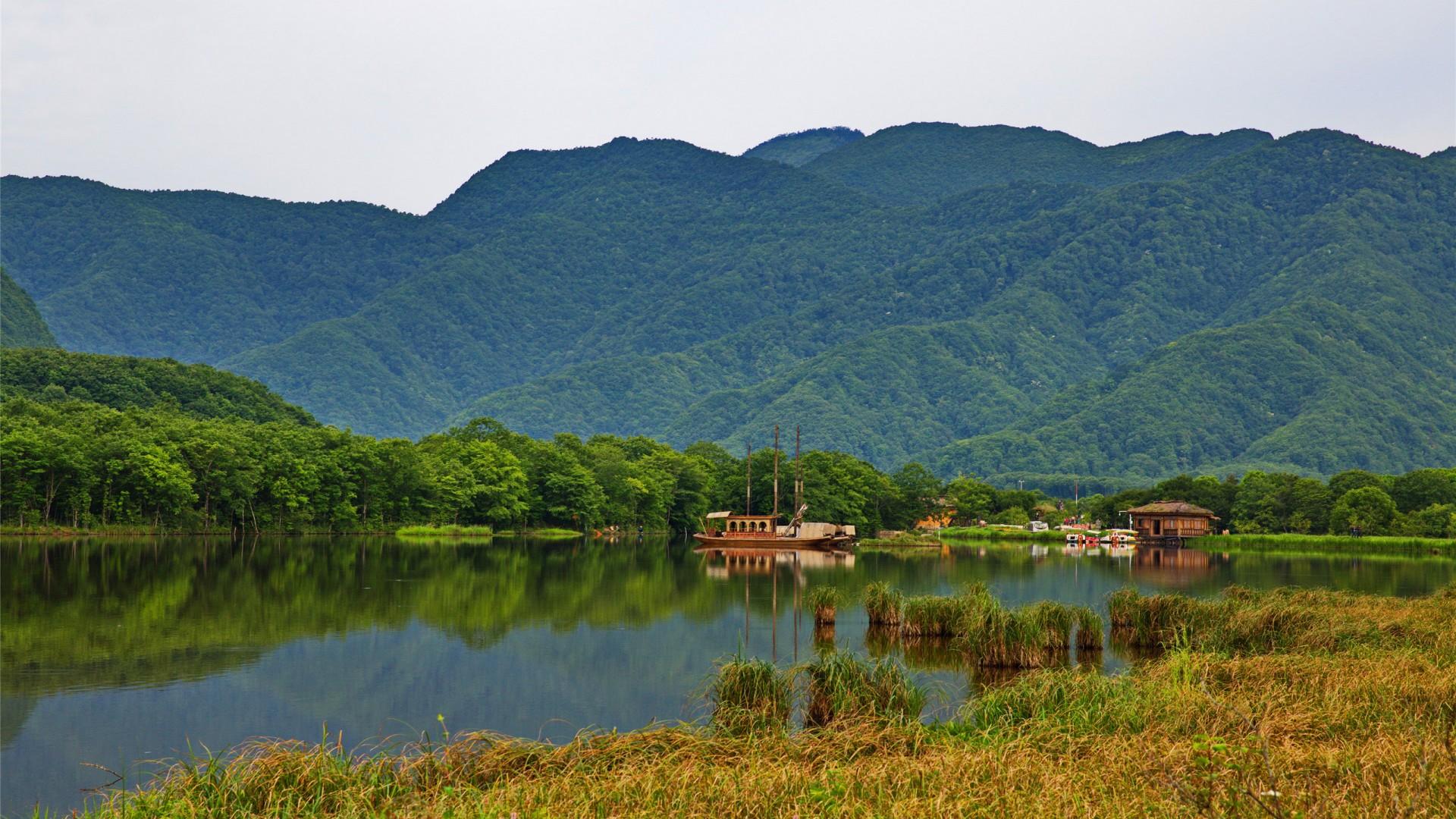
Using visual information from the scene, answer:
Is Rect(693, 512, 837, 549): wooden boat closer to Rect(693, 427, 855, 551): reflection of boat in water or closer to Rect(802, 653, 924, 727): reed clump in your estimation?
Rect(693, 427, 855, 551): reflection of boat in water

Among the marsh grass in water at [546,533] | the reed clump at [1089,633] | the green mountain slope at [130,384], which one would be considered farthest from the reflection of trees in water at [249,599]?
the green mountain slope at [130,384]

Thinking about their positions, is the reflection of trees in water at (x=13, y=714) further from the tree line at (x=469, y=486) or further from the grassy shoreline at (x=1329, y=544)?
the grassy shoreline at (x=1329, y=544)

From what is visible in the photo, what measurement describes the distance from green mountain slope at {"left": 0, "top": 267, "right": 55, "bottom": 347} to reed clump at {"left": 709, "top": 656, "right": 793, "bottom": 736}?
501 feet

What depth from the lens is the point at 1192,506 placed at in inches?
4006

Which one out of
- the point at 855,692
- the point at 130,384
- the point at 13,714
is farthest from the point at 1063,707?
the point at 130,384

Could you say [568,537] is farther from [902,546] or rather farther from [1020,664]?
[1020,664]

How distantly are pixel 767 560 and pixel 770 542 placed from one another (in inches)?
521

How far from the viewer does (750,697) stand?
14742 mm

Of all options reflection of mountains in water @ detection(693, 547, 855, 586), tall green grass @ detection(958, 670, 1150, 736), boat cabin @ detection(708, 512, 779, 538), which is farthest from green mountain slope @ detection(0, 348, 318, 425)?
tall green grass @ detection(958, 670, 1150, 736)

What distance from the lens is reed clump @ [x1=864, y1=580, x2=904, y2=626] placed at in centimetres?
2658

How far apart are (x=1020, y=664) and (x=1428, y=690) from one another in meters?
7.42

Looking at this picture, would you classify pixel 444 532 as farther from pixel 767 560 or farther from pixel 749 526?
pixel 767 560

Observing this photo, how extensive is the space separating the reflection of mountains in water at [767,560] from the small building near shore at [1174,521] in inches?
1560

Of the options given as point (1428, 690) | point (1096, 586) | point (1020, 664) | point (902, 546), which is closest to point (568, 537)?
point (902, 546)
